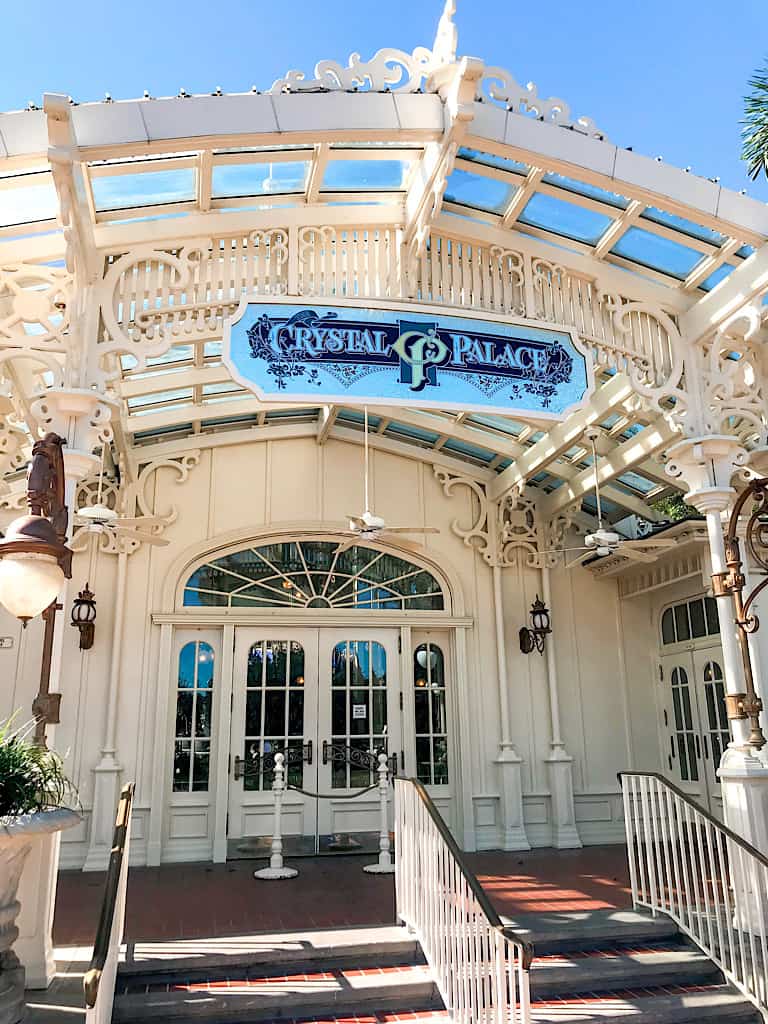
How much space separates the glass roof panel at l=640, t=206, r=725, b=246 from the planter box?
5151 mm

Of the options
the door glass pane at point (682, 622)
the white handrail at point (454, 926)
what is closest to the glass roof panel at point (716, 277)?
the white handrail at point (454, 926)

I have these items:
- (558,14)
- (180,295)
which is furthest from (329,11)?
(180,295)

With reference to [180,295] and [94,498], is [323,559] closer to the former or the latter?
[94,498]

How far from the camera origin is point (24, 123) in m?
4.44

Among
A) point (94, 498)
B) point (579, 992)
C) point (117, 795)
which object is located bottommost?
point (579, 992)

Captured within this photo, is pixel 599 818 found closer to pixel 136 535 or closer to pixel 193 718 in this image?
pixel 193 718

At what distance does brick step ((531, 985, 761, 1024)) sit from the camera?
4082mm

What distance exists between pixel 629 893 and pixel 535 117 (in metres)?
5.56

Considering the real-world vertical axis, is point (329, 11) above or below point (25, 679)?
above

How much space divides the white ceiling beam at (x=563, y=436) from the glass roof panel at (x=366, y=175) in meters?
2.09

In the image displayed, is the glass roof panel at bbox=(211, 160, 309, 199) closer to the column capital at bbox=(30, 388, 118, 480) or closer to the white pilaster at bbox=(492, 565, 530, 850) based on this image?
the column capital at bbox=(30, 388, 118, 480)

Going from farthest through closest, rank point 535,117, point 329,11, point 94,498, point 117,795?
point 94,498 → point 117,795 → point 329,11 → point 535,117

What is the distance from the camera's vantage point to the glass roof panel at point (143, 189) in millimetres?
5223

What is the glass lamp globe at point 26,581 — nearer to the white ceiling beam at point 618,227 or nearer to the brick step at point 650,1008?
the brick step at point 650,1008
